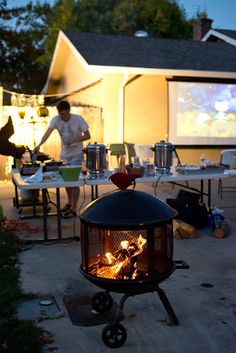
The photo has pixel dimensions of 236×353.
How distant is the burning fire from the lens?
299cm

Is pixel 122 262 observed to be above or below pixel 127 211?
below

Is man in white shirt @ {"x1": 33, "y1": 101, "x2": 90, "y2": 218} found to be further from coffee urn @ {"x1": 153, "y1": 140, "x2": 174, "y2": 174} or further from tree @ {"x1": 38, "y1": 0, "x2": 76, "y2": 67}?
tree @ {"x1": 38, "y1": 0, "x2": 76, "y2": 67}

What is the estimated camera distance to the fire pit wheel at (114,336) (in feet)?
9.52

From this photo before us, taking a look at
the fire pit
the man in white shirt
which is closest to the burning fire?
the fire pit

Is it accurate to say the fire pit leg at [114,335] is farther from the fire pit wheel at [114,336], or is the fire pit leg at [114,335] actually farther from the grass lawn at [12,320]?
the grass lawn at [12,320]

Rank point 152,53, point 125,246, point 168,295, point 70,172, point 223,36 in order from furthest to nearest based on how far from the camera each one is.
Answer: point 223,36 < point 152,53 < point 70,172 < point 168,295 < point 125,246

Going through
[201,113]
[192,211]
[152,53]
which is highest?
[152,53]

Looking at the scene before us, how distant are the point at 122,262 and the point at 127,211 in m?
0.42

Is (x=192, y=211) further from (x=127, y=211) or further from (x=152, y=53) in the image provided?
(x=152, y=53)

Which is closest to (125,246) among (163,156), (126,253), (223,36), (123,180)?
(126,253)

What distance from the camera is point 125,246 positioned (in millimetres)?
3031

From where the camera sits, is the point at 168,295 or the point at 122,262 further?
the point at 168,295

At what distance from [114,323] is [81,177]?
8.50 ft

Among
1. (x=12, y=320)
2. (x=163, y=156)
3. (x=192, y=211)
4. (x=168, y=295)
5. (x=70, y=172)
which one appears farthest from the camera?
(x=192, y=211)
